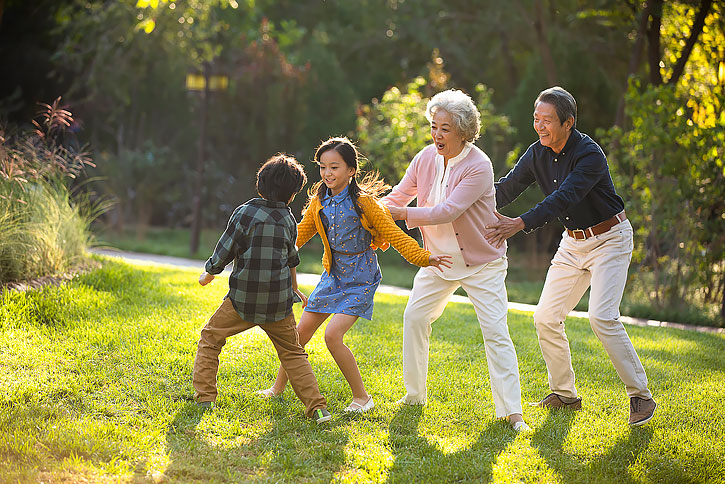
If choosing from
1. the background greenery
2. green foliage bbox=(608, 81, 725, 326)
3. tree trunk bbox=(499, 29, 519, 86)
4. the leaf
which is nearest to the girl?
the leaf

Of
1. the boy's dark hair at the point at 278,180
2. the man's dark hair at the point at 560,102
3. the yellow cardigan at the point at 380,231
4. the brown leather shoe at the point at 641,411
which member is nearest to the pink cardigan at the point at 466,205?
the yellow cardigan at the point at 380,231

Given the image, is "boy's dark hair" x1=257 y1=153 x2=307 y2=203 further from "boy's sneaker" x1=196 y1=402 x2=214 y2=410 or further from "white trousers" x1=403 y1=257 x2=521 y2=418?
"boy's sneaker" x1=196 y1=402 x2=214 y2=410

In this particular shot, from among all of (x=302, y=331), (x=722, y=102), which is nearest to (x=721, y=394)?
(x=302, y=331)

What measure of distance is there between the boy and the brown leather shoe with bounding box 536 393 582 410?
1492mm

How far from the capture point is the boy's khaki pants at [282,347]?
424 cm

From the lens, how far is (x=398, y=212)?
434 cm

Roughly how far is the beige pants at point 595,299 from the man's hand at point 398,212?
109cm

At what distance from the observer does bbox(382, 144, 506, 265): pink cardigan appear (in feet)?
14.0

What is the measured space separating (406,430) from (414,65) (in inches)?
685

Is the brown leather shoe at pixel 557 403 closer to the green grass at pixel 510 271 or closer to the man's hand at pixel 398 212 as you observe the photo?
the man's hand at pixel 398 212

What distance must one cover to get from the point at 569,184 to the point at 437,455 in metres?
1.68

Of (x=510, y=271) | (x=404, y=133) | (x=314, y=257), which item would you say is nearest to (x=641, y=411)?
(x=510, y=271)

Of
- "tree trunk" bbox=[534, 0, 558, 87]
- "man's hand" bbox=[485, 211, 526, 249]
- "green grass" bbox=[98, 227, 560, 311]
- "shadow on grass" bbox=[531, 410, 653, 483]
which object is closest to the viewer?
"shadow on grass" bbox=[531, 410, 653, 483]

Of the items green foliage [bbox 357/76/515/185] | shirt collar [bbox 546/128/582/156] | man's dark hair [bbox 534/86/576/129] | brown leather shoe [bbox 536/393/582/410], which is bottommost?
brown leather shoe [bbox 536/393/582/410]
